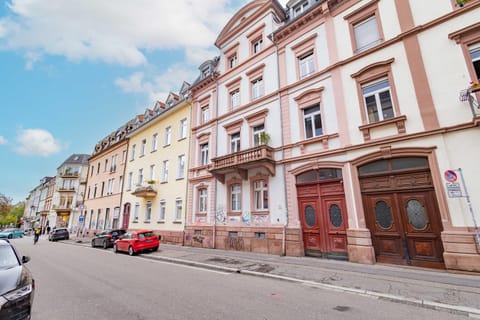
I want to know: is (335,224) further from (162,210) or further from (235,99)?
(162,210)

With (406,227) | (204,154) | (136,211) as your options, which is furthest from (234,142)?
(136,211)

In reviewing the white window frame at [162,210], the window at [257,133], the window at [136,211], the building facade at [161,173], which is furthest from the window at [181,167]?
the window at [257,133]

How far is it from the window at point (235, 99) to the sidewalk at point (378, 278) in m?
10.4

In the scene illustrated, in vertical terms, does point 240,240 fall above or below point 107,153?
below

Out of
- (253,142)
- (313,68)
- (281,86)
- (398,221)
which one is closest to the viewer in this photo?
(398,221)

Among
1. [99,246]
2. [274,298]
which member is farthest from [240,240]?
[99,246]

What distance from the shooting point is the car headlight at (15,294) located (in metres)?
3.35

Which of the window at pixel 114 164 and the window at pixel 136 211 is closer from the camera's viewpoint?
the window at pixel 136 211

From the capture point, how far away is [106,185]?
2877 centimetres

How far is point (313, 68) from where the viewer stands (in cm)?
1233

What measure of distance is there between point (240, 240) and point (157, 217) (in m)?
9.69

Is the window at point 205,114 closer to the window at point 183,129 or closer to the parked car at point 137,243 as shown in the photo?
the window at point 183,129

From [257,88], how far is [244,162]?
5.60 m

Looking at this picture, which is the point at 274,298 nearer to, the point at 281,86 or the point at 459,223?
the point at 459,223
